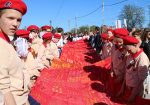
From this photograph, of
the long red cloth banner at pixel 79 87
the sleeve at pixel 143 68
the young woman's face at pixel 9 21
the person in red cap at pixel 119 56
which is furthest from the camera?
the person in red cap at pixel 119 56

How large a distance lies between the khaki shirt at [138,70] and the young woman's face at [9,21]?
7.18 ft

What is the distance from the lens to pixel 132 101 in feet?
9.55

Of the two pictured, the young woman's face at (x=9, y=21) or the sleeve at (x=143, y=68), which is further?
the sleeve at (x=143, y=68)

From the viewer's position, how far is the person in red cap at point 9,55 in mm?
1148

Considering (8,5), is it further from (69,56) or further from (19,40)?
(69,56)

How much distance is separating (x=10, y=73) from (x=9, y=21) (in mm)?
414

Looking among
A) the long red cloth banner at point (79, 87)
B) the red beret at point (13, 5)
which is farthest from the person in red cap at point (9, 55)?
the long red cloth banner at point (79, 87)

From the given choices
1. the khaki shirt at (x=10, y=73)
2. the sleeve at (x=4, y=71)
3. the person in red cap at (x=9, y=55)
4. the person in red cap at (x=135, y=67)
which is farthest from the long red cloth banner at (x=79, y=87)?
the sleeve at (x=4, y=71)

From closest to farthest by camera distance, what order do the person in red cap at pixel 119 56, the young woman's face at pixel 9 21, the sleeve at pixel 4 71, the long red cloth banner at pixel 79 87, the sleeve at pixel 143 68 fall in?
the sleeve at pixel 4 71
the young woman's face at pixel 9 21
the sleeve at pixel 143 68
the long red cloth banner at pixel 79 87
the person in red cap at pixel 119 56

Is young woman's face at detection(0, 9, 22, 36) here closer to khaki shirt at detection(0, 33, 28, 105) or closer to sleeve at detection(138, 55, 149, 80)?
khaki shirt at detection(0, 33, 28, 105)

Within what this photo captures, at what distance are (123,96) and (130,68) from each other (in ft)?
2.22

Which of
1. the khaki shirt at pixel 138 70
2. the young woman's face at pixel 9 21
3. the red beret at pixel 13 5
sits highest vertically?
the red beret at pixel 13 5

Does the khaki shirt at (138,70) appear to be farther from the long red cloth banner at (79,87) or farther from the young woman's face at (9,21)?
the young woman's face at (9,21)

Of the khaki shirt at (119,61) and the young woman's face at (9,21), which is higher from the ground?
the young woman's face at (9,21)
